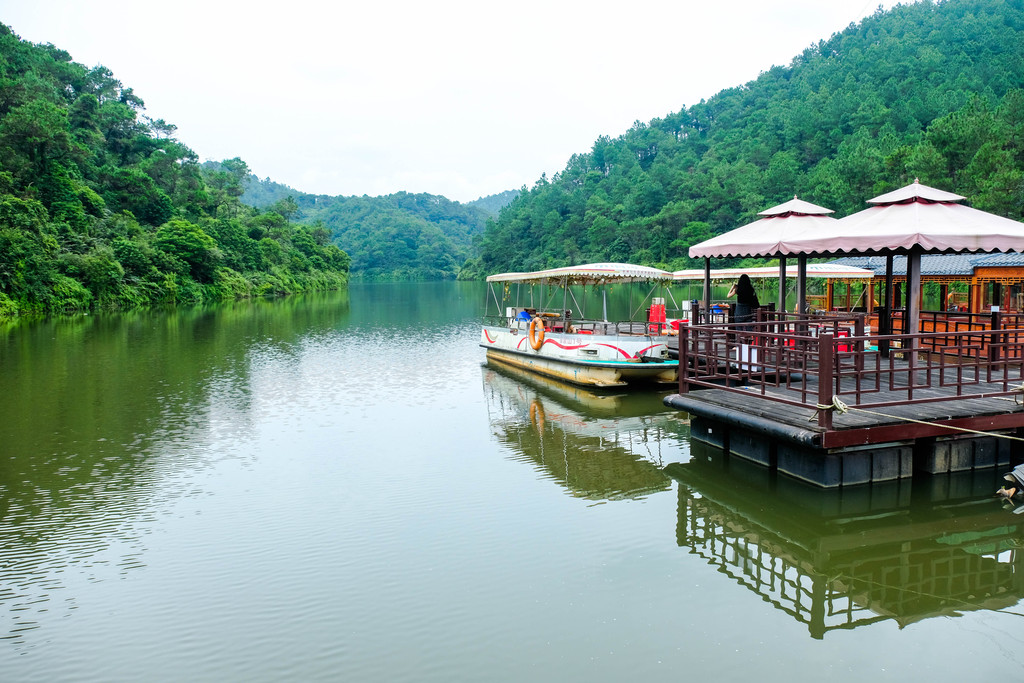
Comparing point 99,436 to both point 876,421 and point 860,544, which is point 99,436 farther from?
point 876,421

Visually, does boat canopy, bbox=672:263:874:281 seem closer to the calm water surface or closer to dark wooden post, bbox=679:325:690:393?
the calm water surface

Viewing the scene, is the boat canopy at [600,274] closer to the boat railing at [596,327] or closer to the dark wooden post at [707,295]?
the boat railing at [596,327]

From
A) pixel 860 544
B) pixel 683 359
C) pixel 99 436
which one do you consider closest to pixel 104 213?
pixel 99 436

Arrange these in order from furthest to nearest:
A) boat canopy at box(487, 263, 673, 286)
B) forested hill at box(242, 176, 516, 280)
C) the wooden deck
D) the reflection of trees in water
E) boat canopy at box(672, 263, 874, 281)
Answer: forested hill at box(242, 176, 516, 280) < boat canopy at box(487, 263, 673, 286) < boat canopy at box(672, 263, 874, 281) < the wooden deck < the reflection of trees in water

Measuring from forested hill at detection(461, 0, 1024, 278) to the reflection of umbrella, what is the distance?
27.7 m

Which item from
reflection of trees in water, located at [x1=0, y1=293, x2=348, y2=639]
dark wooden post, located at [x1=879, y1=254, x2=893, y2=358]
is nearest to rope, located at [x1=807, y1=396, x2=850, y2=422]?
dark wooden post, located at [x1=879, y1=254, x2=893, y2=358]

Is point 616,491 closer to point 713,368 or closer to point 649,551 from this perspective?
point 649,551

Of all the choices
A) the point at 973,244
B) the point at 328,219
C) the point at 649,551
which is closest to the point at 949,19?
the point at 973,244

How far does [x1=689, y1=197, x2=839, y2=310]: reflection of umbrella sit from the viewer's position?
12.8 m

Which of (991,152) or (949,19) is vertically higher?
(949,19)

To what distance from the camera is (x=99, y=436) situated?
1362cm

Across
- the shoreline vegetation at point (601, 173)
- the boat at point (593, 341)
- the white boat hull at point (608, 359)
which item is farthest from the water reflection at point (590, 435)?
the shoreline vegetation at point (601, 173)

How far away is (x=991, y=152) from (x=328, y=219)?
498 ft

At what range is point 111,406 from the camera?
16.4m
